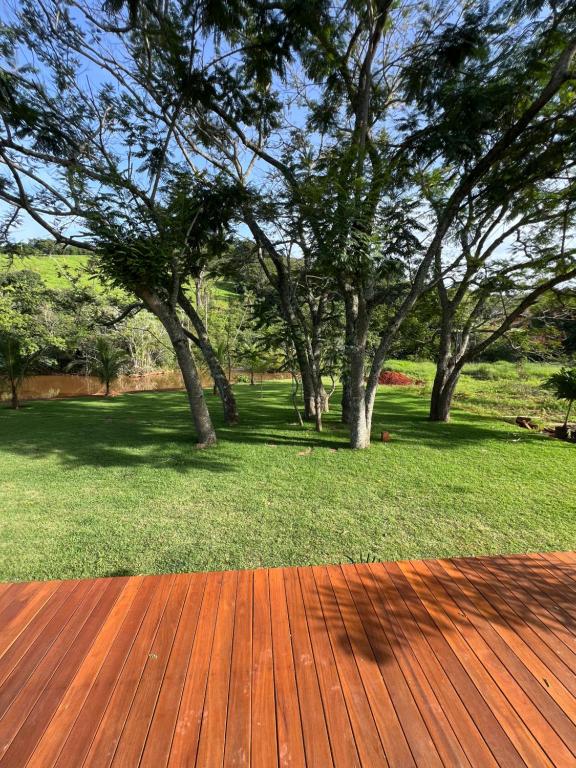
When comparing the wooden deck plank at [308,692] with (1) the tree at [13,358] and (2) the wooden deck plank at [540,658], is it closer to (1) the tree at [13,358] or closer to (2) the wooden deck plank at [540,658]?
(2) the wooden deck plank at [540,658]

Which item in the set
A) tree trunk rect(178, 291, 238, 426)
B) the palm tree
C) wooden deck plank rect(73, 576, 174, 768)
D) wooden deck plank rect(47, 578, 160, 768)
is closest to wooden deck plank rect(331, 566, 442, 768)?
wooden deck plank rect(73, 576, 174, 768)

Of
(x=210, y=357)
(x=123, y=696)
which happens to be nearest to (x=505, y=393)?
(x=210, y=357)

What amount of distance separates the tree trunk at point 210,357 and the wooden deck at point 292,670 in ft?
17.4

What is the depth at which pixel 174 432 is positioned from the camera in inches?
287

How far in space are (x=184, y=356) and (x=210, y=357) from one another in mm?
1442

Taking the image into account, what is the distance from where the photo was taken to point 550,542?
125 inches

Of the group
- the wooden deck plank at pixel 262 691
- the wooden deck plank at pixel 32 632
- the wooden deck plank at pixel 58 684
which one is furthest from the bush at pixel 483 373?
the wooden deck plank at pixel 32 632

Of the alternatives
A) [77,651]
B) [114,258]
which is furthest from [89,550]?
[114,258]

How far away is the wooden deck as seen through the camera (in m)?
1.39

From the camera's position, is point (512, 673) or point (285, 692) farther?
point (512, 673)

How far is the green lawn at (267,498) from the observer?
3057mm

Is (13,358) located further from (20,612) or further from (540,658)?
(540,658)

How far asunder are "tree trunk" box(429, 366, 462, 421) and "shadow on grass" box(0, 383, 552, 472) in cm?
35

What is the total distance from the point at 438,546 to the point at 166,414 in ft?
25.8
